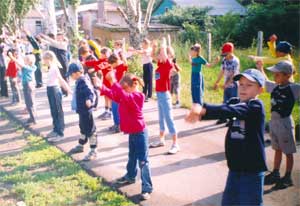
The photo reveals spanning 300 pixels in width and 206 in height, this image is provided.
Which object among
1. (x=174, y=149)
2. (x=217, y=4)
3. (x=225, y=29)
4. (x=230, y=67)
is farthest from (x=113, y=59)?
(x=217, y=4)

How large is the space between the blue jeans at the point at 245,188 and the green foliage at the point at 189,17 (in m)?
25.1

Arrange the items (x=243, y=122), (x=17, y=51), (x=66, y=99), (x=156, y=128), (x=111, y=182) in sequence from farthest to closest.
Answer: (x=66, y=99) < (x=17, y=51) < (x=156, y=128) < (x=111, y=182) < (x=243, y=122)

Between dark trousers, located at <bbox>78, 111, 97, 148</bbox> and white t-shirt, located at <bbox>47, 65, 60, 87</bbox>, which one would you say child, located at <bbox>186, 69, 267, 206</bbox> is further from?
white t-shirt, located at <bbox>47, 65, 60, 87</bbox>

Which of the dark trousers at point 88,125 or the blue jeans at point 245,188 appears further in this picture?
the dark trousers at point 88,125

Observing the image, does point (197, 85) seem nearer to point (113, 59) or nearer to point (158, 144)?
point (158, 144)

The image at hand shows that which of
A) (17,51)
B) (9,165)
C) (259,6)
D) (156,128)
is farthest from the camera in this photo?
(259,6)

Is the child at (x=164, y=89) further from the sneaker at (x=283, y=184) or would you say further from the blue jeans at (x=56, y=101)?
the blue jeans at (x=56, y=101)

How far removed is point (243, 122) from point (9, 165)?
4.56 meters

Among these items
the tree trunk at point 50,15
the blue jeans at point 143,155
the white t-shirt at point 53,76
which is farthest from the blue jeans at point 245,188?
the tree trunk at point 50,15

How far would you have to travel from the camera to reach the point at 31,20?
59.5 metres

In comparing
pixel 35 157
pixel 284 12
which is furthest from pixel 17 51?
pixel 284 12

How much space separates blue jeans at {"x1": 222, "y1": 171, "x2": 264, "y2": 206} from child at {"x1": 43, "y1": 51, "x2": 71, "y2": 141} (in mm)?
4842

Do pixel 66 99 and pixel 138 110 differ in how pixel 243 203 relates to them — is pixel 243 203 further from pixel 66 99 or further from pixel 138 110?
pixel 66 99

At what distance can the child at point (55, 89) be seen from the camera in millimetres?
7566
